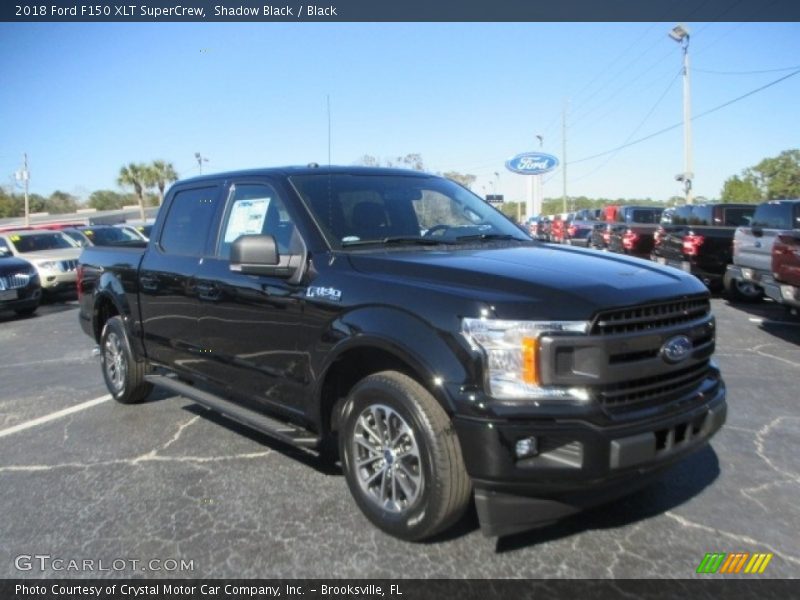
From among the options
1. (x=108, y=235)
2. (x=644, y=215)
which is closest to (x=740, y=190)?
(x=644, y=215)

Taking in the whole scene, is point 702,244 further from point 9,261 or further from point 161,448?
point 9,261

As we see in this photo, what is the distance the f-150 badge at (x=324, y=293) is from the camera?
11.0 feet

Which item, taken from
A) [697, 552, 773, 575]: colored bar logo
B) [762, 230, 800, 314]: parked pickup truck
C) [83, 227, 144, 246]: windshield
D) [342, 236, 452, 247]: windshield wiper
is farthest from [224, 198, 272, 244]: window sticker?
[83, 227, 144, 246]: windshield

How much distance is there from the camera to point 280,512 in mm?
3490

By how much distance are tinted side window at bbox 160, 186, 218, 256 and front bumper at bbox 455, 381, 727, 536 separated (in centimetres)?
271

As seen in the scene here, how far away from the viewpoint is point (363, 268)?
3.33m

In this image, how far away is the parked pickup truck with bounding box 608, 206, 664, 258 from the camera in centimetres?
1627

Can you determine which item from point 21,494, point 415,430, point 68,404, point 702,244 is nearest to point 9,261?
point 68,404

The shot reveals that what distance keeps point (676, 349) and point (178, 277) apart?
338 centimetres

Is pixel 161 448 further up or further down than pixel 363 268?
further down

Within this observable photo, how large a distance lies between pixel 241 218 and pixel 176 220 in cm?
105

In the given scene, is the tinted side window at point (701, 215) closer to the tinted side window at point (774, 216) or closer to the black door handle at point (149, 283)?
the tinted side window at point (774, 216)

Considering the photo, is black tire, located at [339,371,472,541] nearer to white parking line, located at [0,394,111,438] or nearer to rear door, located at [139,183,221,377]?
rear door, located at [139,183,221,377]

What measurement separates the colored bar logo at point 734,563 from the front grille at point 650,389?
0.75 m
